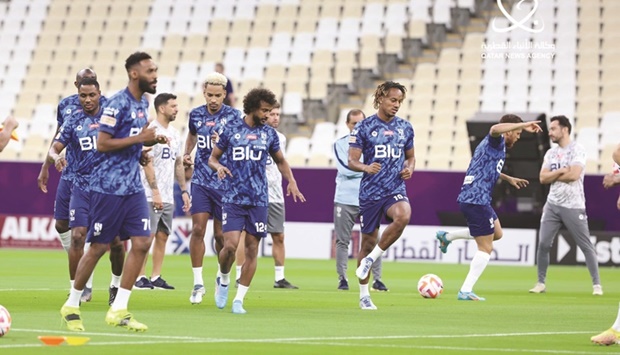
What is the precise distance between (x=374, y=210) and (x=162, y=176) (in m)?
4.39

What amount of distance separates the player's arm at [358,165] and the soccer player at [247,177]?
1.12m

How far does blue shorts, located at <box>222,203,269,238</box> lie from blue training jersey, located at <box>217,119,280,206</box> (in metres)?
0.06

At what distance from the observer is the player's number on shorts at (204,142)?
15.8 m

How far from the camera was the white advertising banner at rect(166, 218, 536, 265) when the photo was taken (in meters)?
29.0

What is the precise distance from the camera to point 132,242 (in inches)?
460

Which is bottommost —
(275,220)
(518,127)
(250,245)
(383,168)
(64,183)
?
(250,245)

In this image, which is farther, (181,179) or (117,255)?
(181,179)

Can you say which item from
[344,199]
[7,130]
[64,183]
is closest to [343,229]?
[344,199]

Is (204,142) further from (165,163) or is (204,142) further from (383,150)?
(165,163)

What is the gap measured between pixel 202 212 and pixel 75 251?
239cm

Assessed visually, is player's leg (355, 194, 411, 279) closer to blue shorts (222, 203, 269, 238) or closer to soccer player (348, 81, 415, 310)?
soccer player (348, 81, 415, 310)

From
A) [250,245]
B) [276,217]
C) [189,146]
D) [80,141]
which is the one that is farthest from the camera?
[276,217]

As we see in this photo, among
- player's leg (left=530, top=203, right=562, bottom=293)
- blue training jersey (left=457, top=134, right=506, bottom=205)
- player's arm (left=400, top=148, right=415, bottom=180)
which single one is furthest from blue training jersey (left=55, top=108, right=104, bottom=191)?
player's leg (left=530, top=203, right=562, bottom=293)

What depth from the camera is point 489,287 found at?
2030cm
